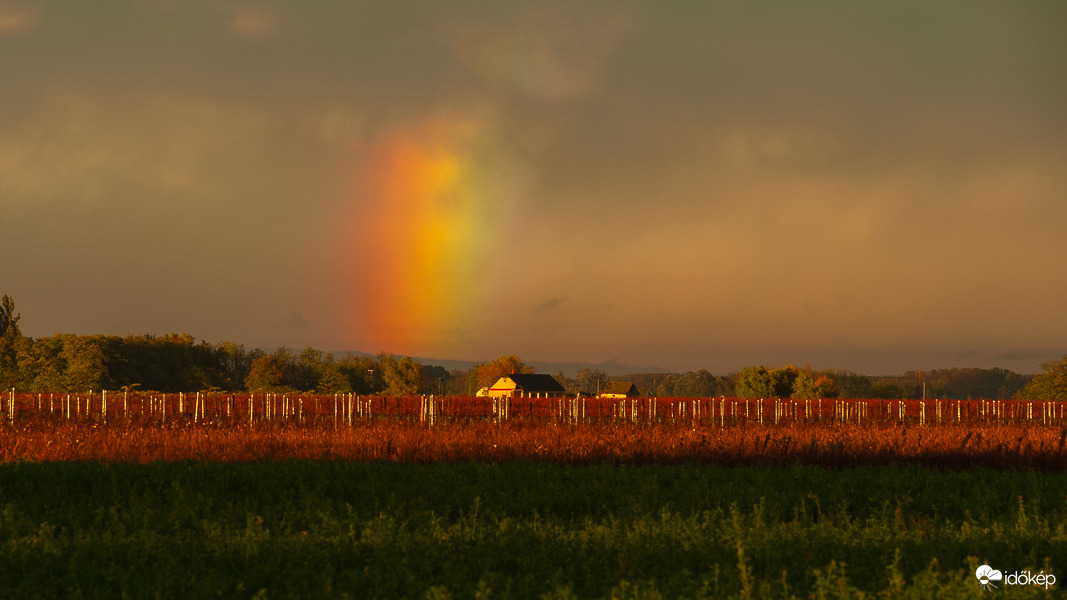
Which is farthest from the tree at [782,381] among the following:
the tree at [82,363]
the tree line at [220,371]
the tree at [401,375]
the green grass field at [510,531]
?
the green grass field at [510,531]

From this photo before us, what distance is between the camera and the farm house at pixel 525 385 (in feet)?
334

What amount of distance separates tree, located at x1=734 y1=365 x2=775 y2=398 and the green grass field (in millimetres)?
58244

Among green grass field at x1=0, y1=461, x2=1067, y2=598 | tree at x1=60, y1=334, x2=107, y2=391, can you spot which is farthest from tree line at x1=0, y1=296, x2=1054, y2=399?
green grass field at x1=0, y1=461, x2=1067, y2=598

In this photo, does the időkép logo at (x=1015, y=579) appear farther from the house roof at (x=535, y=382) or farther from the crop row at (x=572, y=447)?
the house roof at (x=535, y=382)

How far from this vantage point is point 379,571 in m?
6.69

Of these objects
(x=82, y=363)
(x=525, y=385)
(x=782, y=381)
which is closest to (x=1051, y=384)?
(x=782, y=381)

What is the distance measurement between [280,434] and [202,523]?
1012 cm

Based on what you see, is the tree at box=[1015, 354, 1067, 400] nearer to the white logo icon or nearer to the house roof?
the house roof

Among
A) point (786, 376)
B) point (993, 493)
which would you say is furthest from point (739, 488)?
point (786, 376)

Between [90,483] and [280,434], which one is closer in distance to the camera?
[90,483]

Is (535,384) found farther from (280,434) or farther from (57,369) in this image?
(280,434)

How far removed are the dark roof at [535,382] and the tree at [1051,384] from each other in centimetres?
5195

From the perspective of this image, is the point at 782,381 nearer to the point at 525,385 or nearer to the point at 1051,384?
the point at 1051,384

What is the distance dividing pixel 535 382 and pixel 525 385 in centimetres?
202
